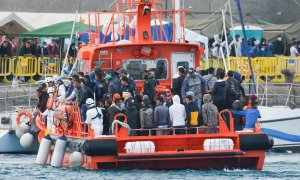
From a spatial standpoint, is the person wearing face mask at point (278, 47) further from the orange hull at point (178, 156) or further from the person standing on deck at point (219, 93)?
the orange hull at point (178, 156)

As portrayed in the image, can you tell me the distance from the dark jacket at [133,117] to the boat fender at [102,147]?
93 cm

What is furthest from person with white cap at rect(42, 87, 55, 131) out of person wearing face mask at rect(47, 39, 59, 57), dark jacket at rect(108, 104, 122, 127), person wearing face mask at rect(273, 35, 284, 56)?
person wearing face mask at rect(273, 35, 284, 56)

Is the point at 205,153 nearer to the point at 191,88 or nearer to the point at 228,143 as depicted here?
the point at 228,143

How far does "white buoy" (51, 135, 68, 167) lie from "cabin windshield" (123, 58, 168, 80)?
2.73 metres

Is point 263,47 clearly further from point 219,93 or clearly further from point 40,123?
point 219,93

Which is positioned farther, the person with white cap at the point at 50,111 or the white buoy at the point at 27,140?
the white buoy at the point at 27,140

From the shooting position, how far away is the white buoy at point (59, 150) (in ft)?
95.7

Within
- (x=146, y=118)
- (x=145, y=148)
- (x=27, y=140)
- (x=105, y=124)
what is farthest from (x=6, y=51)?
(x=145, y=148)

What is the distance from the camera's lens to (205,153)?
27203 mm

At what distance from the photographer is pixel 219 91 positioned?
29109 millimetres

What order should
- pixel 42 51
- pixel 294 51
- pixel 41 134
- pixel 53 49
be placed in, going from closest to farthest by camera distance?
pixel 41 134 → pixel 294 51 → pixel 42 51 → pixel 53 49

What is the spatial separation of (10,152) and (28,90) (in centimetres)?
499

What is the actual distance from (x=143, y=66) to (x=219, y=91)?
2698 mm

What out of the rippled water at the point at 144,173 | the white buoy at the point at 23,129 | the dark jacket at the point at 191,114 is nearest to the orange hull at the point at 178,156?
the rippled water at the point at 144,173
